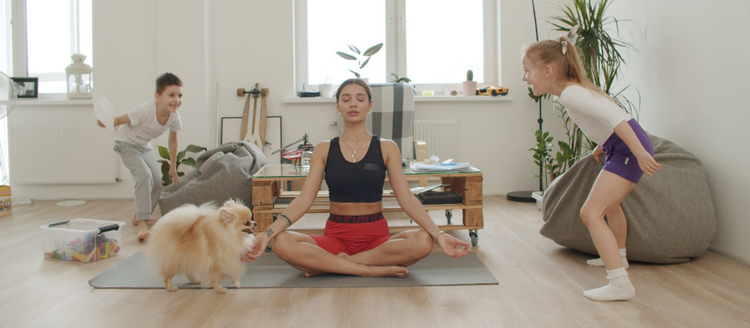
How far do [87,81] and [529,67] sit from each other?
4.16m

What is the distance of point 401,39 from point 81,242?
128 inches

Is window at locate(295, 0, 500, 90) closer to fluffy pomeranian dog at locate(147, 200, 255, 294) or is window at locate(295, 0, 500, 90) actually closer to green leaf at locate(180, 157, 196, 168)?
green leaf at locate(180, 157, 196, 168)

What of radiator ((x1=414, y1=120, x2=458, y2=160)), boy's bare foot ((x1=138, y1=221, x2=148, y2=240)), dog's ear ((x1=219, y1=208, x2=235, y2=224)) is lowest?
boy's bare foot ((x1=138, y1=221, x2=148, y2=240))

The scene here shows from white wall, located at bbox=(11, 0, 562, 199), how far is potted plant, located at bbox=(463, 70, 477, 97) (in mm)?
96

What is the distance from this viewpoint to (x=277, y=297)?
76.7 inches

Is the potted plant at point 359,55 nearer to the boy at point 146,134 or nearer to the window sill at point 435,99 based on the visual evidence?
the window sill at point 435,99

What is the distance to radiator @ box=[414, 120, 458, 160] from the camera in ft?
15.1

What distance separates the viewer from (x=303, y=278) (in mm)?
→ 2166

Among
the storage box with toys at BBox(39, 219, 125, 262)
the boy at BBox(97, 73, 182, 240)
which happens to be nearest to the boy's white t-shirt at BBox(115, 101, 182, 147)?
the boy at BBox(97, 73, 182, 240)

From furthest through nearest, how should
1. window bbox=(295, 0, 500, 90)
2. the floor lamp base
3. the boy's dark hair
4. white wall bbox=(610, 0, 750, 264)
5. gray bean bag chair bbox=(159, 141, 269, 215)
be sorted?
window bbox=(295, 0, 500, 90) < the floor lamp base < gray bean bag chair bbox=(159, 141, 269, 215) < the boy's dark hair < white wall bbox=(610, 0, 750, 264)

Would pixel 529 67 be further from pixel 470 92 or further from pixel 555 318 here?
pixel 470 92

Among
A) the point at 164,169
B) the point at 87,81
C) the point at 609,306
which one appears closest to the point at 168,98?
the point at 164,169

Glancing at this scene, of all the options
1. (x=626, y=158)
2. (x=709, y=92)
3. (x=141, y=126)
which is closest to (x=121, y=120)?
(x=141, y=126)

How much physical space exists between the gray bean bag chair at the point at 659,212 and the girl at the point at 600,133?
415 mm
